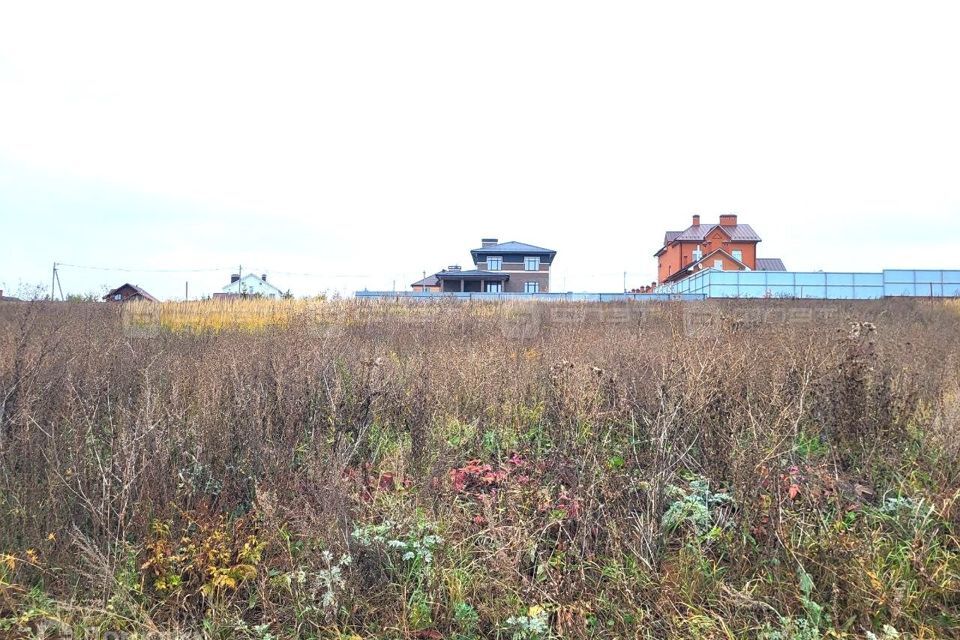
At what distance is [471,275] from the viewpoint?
48656 millimetres

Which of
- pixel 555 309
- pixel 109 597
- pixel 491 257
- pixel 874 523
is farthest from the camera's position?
pixel 491 257

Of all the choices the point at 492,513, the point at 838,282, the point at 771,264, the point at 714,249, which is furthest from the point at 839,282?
the point at 771,264

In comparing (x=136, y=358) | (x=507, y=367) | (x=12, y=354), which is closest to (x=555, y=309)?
(x=507, y=367)

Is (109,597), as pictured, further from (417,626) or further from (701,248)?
(701,248)

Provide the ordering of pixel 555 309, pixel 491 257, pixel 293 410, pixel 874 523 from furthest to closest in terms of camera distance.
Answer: pixel 491 257 → pixel 555 309 → pixel 293 410 → pixel 874 523

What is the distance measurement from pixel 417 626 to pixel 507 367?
356 centimetres

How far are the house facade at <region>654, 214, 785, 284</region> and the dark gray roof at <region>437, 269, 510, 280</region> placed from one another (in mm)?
17545

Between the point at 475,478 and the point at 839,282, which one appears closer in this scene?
the point at 475,478

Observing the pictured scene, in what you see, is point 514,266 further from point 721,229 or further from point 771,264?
point 771,264

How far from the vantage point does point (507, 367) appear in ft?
18.7

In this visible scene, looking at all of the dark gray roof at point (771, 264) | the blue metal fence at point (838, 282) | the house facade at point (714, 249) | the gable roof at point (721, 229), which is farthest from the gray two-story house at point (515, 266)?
the blue metal fence at point (838, 282)

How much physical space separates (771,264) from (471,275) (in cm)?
3237

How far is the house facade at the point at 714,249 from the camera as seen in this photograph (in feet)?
158

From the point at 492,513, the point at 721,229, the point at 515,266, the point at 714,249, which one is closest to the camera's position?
the point at 492,513
